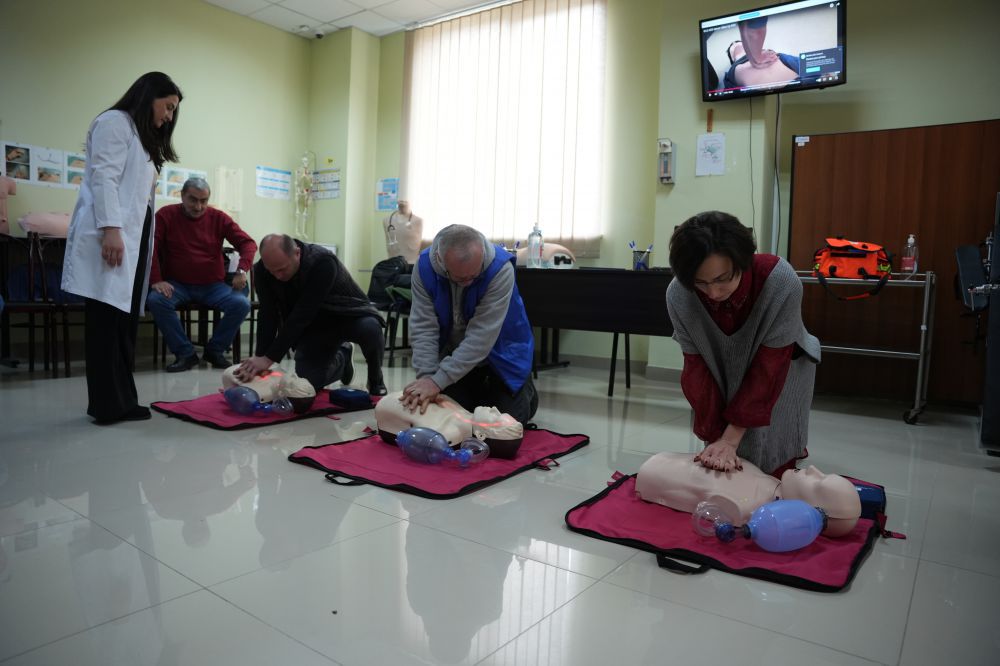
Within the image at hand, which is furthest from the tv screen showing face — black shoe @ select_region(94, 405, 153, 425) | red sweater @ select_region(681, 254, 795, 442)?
black shoe @ select_region(94, 405, 153, 425)

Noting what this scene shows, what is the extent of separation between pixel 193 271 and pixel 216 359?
1.87ft

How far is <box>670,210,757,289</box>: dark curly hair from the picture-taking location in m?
1.49

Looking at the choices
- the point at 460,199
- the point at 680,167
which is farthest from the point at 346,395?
the point at 460,199

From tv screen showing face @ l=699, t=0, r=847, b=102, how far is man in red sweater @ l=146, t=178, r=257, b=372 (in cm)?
316

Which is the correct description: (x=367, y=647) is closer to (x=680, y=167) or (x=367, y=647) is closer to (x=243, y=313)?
(x=243, y=313)

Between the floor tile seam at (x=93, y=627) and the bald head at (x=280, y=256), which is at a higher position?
the bald head at (x=280, y=256)

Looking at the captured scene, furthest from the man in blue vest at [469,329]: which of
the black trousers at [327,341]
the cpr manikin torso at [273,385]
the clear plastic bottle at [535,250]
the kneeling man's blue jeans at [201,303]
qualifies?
the kneeling man's blue jeans at [201,303]

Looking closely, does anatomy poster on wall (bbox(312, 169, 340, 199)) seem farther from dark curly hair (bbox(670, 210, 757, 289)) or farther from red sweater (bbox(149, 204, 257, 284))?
dark curly hair (bbox(670, 210, 757, 289))

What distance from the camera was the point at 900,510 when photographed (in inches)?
74.0

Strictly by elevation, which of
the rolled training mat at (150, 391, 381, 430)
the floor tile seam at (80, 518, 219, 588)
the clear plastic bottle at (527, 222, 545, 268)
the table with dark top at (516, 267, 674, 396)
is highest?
the clear plastic bottle at (527, 222, 545, 268)

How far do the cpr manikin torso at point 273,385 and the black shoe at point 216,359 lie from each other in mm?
1472

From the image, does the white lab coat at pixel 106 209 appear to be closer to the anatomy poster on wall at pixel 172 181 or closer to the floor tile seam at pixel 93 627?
the floor tile seam at pixel 93 627

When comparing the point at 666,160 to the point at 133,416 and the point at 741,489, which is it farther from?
the point at 133,416

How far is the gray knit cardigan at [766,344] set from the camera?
1697 mm
